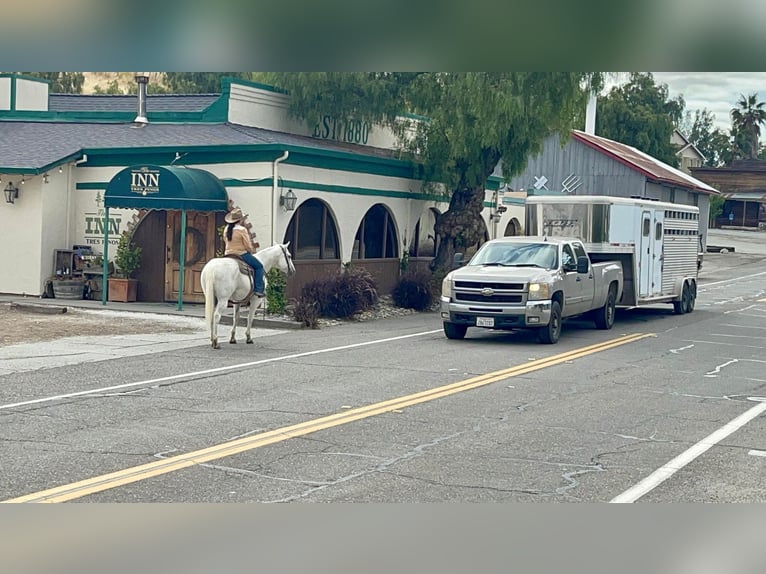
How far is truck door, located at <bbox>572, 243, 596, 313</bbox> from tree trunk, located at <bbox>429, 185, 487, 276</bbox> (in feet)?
27.4

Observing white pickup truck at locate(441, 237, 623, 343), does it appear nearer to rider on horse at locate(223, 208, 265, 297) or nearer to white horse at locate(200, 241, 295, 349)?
rider on horse at locate(223, 208, 265, 297)

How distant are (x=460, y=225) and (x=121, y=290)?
31.4 ft

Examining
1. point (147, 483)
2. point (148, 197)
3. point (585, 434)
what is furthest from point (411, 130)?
point (147, 483)

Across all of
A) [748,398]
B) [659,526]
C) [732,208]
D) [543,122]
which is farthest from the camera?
[732,208]

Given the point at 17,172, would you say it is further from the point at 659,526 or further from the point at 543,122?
the point at 659,526

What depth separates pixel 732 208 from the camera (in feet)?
259

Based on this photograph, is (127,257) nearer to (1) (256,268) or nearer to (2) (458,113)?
(1) (256,268)

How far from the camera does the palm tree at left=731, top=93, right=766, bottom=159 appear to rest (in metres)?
103

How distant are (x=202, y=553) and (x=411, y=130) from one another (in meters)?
26.4

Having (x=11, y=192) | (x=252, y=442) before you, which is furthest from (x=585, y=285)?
(x=11, y=192)

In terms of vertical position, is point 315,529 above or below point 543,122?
below

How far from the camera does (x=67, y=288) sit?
26.3 metres

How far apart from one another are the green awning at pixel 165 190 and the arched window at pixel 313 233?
1.90 meters
